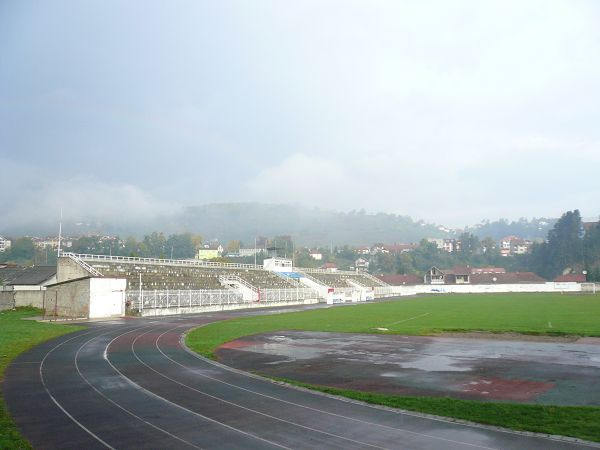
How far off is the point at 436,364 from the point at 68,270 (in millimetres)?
42230

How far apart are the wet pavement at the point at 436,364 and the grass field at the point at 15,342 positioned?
359 inches

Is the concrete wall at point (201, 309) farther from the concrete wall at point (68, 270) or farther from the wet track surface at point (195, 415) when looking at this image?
the wet track surface at point (195, 415)

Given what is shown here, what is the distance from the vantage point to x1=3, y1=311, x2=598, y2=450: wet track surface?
10.9 metres

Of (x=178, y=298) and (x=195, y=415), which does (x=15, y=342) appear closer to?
(x=195, y=415)

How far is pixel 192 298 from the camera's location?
55188 mm

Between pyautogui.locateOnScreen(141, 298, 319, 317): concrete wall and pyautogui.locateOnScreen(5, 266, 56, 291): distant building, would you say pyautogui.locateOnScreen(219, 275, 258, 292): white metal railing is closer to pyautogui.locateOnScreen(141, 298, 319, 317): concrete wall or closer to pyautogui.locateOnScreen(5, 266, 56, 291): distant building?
pyautogui.locateOnScreen(141, 298, 319, 317): concrete wall

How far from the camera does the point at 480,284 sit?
124 m

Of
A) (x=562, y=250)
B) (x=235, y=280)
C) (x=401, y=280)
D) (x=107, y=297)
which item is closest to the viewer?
(x=107, y=297)

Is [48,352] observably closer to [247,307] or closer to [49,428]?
[49,428]

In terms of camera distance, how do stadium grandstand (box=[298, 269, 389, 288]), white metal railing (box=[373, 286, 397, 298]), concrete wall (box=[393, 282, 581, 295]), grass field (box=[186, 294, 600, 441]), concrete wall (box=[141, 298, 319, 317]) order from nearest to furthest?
grass field (box=[186, 294, 600, 441])
concrete wall (box=[141, 298, 319, 317])
stadium grandstand (box=[298, 269, 389, 288])
white metal railing (box=[373, 286, 397, 298])
concrete wall (box=[393, 282, 581, 295])

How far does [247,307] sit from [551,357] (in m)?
43.9

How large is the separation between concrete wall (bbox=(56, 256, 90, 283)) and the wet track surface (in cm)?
3194

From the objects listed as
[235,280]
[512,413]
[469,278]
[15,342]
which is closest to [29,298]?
[235,280]

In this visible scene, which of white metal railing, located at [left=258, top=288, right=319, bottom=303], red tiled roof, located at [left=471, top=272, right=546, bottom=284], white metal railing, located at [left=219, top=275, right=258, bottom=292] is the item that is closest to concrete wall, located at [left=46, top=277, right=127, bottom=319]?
white metal railing, located at [left=219, top=275, right=258, bottom=292]
